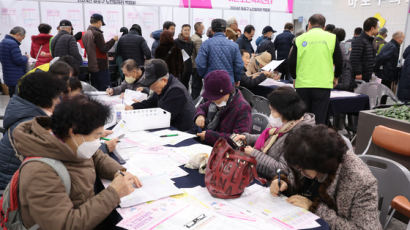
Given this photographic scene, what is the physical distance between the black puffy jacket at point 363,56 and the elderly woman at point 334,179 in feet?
12.7

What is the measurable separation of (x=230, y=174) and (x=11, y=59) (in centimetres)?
562

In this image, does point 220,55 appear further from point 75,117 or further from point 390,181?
point 75,117

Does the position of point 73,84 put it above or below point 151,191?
above

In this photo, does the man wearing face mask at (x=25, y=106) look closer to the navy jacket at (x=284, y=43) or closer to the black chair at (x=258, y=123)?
the black chair at (x=258, y=123)

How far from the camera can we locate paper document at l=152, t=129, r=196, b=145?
2406 mm

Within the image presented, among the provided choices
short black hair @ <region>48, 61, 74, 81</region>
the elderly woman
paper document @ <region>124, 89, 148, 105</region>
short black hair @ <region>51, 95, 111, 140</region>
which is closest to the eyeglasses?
the elderly woman

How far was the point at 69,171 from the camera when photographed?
136 cm

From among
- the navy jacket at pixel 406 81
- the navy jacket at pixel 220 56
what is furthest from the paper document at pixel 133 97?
the navy jacket at pixel 406 81

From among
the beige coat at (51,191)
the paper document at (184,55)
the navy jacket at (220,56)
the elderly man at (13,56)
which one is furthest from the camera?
the paper document at (184,55)

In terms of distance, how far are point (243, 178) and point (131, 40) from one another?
5114 mm

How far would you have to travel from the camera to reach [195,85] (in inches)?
250

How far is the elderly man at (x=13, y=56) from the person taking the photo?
5.53 m

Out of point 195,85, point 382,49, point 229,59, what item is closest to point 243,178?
point 229,59

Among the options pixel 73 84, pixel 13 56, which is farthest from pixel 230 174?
pixel 13 56
